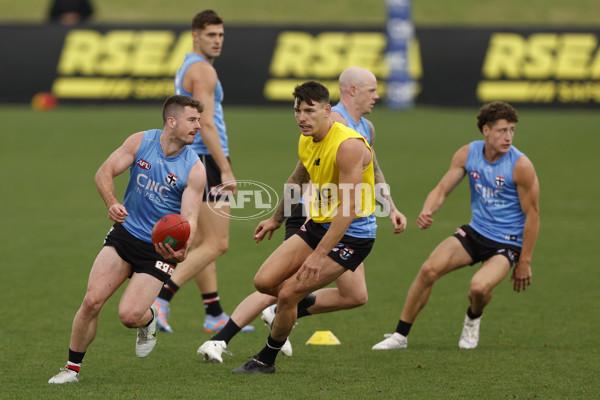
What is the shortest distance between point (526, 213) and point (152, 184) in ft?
10.8

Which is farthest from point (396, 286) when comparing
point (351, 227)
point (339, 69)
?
point (339, 69)

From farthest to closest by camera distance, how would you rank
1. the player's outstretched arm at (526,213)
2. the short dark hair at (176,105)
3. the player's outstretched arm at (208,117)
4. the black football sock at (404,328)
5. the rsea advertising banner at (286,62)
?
the rsea advertising banner at (286,62)
the player's outstretched arm at (208,117)
the black football sock at (404,328)
the player's outstretched arm at (526,213)
the short dark hair at (176,105)

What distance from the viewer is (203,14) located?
355 inches

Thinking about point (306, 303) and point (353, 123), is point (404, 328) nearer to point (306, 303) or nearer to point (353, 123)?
point (306, 303)

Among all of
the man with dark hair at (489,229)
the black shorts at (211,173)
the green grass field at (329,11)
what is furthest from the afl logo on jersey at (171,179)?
the green grass field at (329,11)

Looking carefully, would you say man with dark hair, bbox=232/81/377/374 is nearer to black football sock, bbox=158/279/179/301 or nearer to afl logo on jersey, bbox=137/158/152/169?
afl logo on jersey, bbox=137/158/152/169

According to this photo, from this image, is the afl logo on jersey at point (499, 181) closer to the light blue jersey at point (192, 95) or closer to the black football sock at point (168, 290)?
the light blue jersey at point (192, 95)

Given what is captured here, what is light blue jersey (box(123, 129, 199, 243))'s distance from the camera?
7117 millimetres

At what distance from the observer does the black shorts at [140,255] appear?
711 centimetres

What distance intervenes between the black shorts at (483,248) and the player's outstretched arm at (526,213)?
12cm

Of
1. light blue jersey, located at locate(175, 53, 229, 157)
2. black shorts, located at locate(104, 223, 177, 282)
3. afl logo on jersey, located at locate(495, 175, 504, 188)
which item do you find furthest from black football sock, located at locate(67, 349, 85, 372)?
afl logo on jersey, located at locate(495, 175, 504, 188)

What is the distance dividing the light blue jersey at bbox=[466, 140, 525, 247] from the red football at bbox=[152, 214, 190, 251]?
2.93 meters

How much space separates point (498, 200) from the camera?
334 inches

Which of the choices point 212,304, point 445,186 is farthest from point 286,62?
point 445,186
